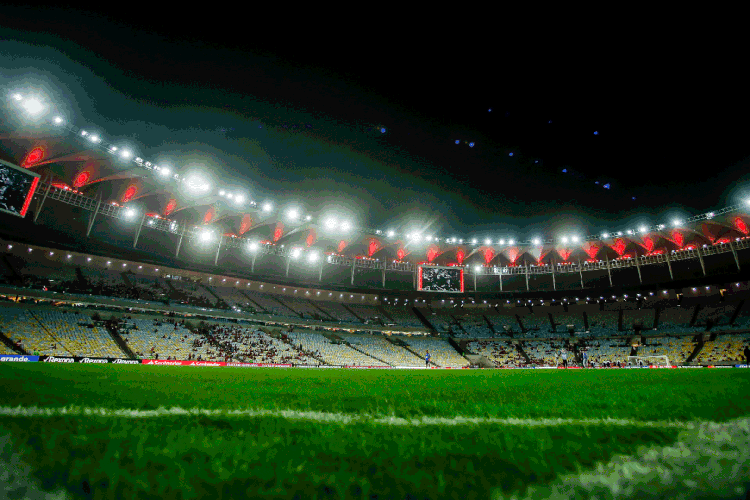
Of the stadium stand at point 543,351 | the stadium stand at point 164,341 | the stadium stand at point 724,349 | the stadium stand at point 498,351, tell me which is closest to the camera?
the stadium stand at point 164,341

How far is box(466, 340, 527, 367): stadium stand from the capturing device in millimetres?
40375

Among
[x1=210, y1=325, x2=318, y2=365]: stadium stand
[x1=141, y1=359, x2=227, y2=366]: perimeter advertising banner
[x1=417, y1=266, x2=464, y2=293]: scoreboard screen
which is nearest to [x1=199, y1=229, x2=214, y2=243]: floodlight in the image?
[x1=210, y1=325, x2=318, y2=365]: stadium stand

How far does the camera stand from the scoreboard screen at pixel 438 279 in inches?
1689

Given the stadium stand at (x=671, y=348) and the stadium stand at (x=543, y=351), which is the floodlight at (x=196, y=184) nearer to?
the stadium stand at (x=543, y=351)

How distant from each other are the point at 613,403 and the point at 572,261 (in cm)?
5313

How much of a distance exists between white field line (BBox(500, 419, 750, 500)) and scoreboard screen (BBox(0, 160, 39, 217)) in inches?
1440

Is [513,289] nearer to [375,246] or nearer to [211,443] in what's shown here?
[375,246]

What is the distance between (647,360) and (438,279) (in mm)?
22267

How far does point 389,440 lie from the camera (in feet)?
6.15

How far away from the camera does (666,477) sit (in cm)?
131

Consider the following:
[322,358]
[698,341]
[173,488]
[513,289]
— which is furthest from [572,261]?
[173,488]

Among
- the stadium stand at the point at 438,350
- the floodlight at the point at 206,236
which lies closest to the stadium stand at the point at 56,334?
the floodlight at the point at 206,236

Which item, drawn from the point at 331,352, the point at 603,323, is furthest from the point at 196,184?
the point at 603,323

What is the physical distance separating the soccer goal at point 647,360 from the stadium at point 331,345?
395 mm
